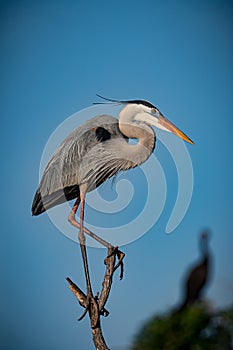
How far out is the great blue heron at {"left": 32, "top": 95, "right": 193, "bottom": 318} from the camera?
261cm

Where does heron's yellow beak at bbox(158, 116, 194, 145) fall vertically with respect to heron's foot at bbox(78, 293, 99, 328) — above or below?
above

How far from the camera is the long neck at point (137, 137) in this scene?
262cm

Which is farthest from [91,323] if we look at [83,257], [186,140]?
[186,140]

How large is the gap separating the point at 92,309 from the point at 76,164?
27.6 inches

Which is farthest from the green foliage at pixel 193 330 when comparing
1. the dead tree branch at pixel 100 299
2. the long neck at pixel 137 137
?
the long neck at pixel 137 137

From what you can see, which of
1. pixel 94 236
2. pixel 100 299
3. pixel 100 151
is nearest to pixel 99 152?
pixel 100 151

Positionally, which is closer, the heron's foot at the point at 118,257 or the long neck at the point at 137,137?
the heron's foot at the point at 118,257

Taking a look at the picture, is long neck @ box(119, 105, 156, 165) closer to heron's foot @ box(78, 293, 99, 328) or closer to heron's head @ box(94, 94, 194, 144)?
heron's head @ box(94, 94, 194, 144)

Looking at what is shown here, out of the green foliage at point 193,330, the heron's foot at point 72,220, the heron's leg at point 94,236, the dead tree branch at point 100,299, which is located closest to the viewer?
the green foliage at point 193,330

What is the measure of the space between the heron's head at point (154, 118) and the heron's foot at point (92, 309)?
2.65 feet

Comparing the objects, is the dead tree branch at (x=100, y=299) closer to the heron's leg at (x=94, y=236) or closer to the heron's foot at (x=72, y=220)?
the heron's leg at (x=94, y=236)

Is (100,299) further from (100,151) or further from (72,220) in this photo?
(100,151)

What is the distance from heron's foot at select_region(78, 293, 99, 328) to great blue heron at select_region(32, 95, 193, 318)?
464 mm

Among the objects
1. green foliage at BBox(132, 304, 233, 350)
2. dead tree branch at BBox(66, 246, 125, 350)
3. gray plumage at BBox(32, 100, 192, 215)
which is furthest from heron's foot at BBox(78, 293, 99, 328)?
green foliage at BBox(132, 304, 233, 350)
